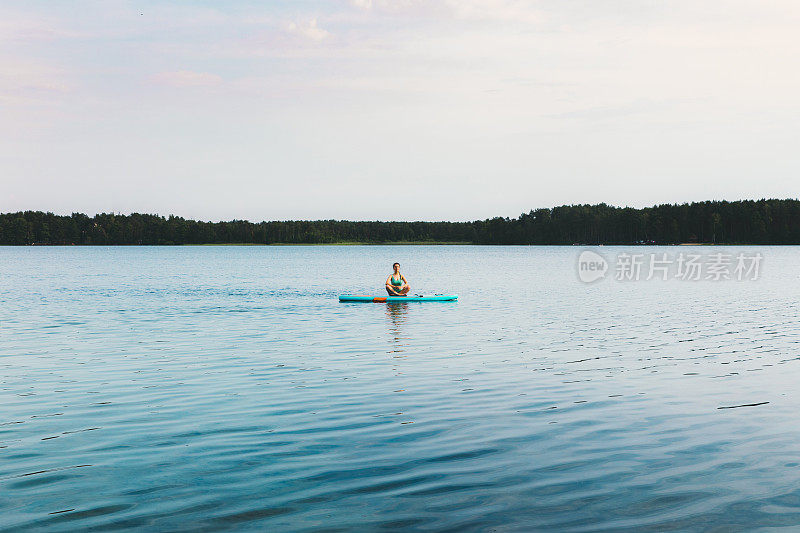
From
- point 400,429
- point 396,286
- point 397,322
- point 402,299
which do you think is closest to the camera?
point 400,429

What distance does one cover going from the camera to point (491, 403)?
14.7 meters

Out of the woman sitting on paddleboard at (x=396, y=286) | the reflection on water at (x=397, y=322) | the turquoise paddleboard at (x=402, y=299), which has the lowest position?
the reflection on water at (x=397, y=322)

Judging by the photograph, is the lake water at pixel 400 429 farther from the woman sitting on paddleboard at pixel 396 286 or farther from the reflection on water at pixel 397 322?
the woman sitting on paddleboard at pixel 396 286

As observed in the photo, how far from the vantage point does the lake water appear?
8641 millimetres

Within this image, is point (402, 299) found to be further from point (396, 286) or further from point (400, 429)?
point (400, 429)

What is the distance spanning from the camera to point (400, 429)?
1253 centimetres

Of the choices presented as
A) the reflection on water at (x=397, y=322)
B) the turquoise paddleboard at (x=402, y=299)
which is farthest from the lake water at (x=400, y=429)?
the turquoise paddleboard at (x=402, y=299)

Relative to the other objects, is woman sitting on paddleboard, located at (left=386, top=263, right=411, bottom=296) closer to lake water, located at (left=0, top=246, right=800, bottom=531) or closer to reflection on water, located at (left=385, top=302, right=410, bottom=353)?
reflection on water, located at (left=385, top=302, right=410, bottom=353)

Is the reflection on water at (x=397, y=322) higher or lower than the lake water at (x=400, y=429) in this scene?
lower

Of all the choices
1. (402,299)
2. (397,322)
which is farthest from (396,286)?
(397,322)

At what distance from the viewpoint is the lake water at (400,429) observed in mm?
8641

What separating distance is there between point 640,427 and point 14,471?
9.77 m

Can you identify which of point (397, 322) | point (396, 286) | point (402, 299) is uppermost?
point (396, 286)

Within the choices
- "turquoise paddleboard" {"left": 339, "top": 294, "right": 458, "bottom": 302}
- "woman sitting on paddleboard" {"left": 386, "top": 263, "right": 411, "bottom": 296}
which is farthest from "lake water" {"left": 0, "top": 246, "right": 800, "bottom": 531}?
"woman sitting on paddleboard" {"left": 386, "top": 263, "right": 411, "bottom": 296}
